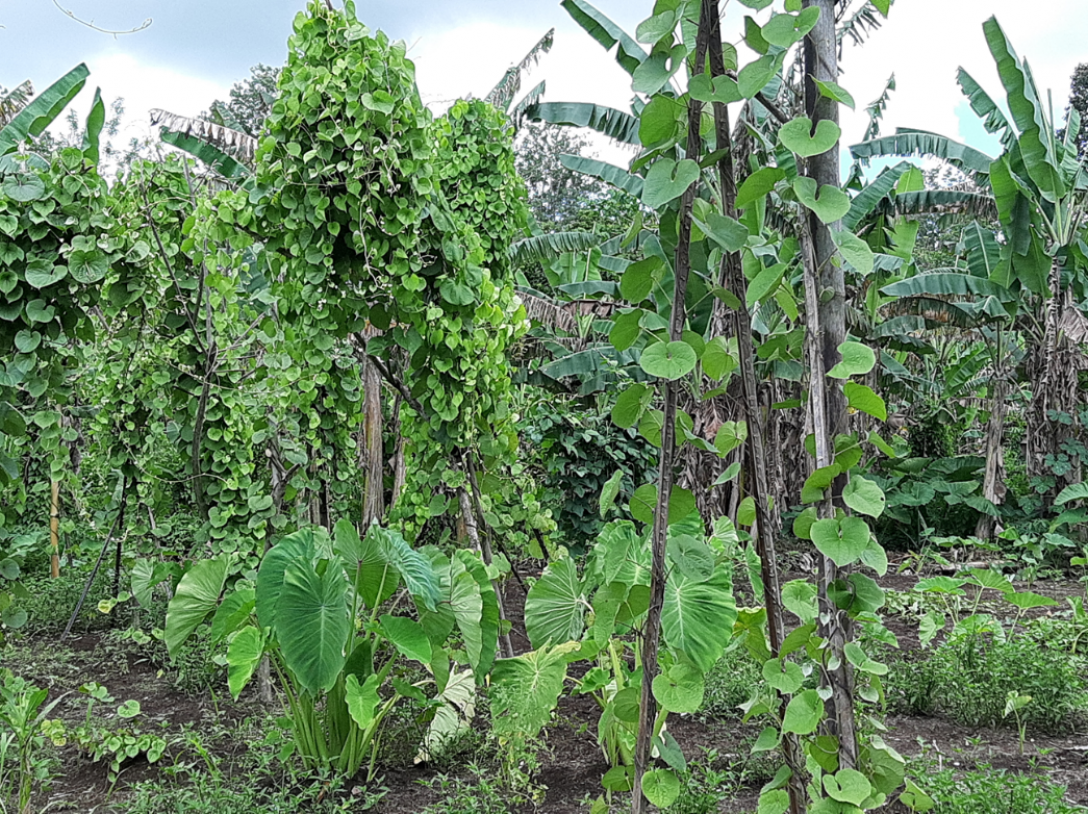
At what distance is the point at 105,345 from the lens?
3.85m

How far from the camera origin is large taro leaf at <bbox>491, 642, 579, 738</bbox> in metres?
2.35

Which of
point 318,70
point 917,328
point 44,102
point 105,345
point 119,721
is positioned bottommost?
point 119,721

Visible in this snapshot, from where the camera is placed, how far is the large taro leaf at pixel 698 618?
5.92 feet

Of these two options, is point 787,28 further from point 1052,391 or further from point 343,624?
point 1052,391

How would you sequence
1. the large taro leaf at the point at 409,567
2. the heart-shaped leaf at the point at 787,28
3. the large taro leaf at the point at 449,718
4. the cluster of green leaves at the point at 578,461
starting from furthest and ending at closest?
the cluster of green leaves at the point at 578,461 < the large taro leaf at the point at 449,718 < the large taro leaf at the point at 409,567 < the heart-shaped leaf at the point at 787,28

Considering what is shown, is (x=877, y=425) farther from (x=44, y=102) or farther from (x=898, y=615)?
(x=44, y=102)

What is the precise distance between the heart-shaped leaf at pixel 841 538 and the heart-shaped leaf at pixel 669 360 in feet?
1.29

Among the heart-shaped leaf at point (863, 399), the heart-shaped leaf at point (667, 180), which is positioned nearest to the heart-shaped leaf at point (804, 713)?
the heart-shaped leaf at point (863, 399)

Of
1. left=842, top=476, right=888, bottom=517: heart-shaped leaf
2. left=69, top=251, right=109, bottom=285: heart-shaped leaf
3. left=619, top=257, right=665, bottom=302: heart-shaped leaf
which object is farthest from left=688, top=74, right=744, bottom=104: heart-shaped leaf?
left=69, top=251, right=109, bottom=285: heart-shaped leaf

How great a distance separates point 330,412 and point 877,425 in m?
5.83

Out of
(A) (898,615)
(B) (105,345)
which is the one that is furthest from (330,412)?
(A) (898,615)

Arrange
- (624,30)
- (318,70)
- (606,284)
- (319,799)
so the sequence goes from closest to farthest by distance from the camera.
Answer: (319,799) → (318,70) → (624,30) → (606,284)

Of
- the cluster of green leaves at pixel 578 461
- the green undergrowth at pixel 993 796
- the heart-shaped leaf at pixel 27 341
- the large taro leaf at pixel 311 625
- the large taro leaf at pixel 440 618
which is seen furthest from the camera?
the cluster of green leaves at pixel 578 461

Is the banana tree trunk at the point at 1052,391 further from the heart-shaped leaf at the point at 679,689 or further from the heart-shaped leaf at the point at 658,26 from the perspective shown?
the heart-shaped leaf at the point at 658,26
